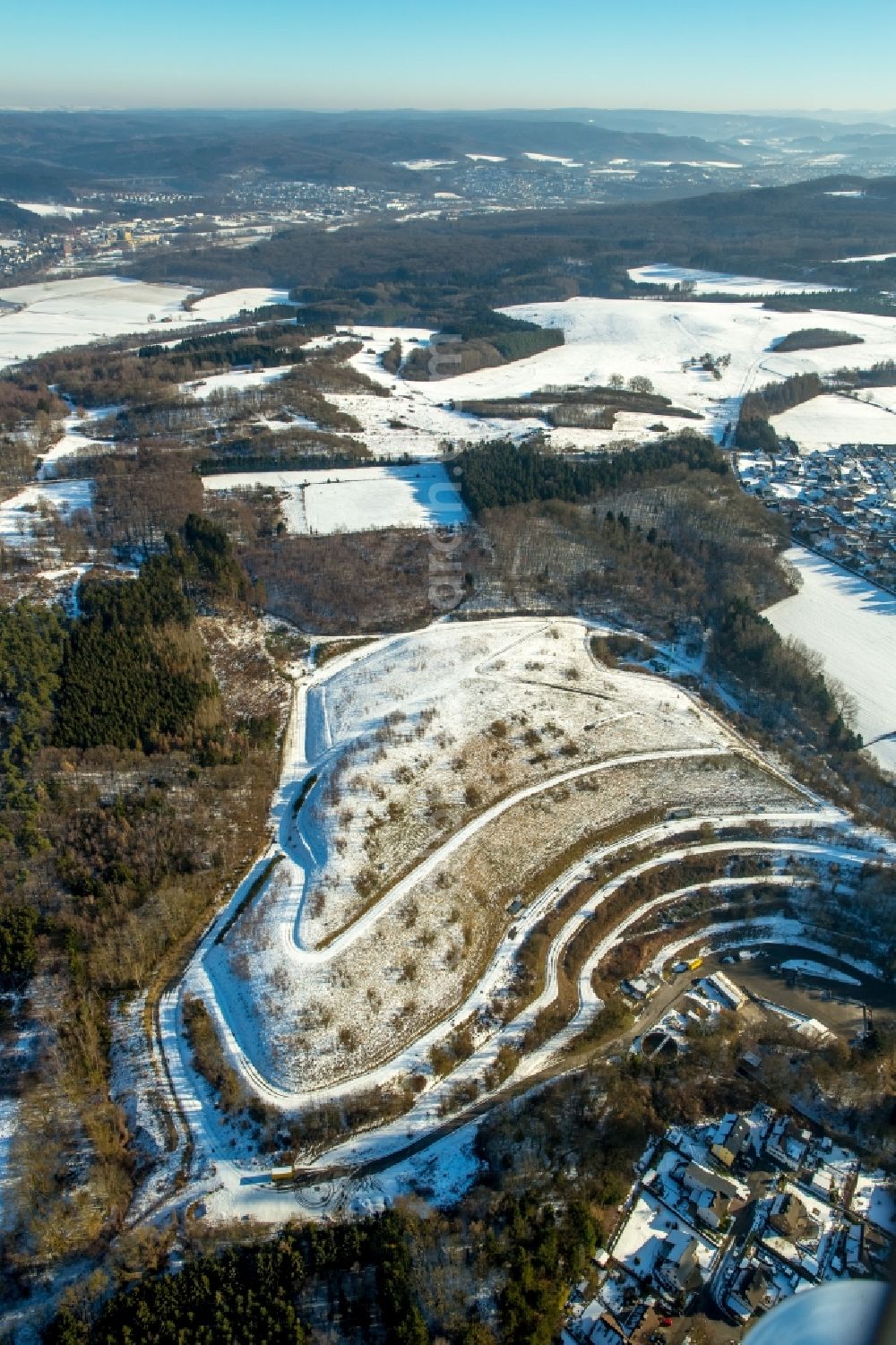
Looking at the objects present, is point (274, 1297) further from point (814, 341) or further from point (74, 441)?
point (814, 341)

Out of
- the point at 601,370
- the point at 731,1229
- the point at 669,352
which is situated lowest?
the point at 731,1229

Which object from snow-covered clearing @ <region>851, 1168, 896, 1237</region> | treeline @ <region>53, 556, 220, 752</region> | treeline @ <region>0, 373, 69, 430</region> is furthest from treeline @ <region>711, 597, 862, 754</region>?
treeline @ <region>0, 373, 69, 430</region>

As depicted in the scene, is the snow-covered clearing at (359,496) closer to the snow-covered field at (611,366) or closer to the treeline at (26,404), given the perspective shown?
the snow-covered field at (611,366)

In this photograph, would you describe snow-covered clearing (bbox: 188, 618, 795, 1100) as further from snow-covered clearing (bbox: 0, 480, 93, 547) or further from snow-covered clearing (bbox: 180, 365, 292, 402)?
snow-covered clearing (bbox: 180, 365, 292, 402)

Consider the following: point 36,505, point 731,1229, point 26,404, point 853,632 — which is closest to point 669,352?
point 853,632

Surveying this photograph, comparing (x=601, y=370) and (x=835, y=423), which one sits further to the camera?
(x=601, y=370)

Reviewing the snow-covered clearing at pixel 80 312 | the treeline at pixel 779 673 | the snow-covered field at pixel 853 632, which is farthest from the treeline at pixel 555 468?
the snow-covered clearing at pixel 80 312
